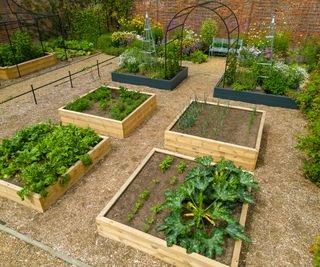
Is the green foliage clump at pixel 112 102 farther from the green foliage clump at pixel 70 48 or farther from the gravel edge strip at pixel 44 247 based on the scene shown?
the green foliage clump at pixel 70 48

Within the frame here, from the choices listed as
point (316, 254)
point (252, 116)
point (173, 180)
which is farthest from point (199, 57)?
point (316, 254)

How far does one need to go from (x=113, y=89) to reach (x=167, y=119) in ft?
6.10

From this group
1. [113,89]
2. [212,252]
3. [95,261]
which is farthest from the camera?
[113,89]

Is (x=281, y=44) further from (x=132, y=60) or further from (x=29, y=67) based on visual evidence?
(x=29, y=67)

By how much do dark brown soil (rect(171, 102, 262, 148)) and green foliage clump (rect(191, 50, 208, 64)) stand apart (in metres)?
4.72

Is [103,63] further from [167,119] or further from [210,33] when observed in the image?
[167,119]

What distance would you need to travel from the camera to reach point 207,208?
10.9 ft

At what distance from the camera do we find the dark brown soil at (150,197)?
10.8 ft

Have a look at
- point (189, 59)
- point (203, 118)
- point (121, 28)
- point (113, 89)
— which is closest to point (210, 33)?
point (189, 59)

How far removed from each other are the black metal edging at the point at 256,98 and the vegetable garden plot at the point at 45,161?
3.71 meters

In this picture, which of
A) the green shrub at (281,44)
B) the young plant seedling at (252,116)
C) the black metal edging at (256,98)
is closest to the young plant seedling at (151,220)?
the young plant seedling at (252,116)

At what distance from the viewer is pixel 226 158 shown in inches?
186

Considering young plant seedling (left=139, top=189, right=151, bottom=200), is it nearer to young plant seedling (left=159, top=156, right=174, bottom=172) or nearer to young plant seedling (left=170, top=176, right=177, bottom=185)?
young plant seedling (left=170, top=176, right=177, bottom=185)

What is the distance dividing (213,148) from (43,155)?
9.89 feet
